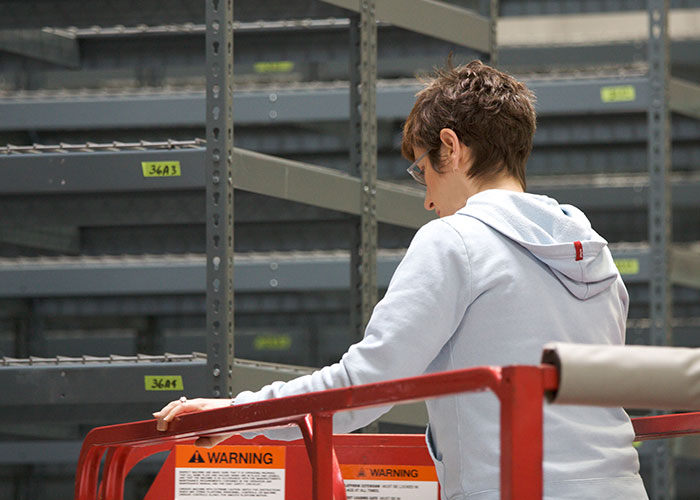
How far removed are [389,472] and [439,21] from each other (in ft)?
6.40

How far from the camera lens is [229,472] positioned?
196cm

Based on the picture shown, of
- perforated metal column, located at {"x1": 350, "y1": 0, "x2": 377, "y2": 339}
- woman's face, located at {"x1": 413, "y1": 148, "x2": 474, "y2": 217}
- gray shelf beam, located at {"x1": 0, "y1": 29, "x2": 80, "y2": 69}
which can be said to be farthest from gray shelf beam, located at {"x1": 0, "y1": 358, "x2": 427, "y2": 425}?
gray shelf beam, located at {"x1": 0, "y1": 29, "x2": 80, "y2": 69}

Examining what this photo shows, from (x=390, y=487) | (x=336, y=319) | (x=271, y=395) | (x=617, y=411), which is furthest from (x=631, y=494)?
(x=336, y=319)

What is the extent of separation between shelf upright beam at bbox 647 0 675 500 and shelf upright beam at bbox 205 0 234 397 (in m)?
1.96

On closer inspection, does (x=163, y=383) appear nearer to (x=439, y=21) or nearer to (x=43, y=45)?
(x=439, y=21)

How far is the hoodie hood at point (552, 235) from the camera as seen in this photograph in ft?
4.24

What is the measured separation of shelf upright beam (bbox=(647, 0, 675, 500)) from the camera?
A: 13.0 feet

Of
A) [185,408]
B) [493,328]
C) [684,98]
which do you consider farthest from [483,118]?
[684,98]

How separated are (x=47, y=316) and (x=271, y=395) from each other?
12.3ft

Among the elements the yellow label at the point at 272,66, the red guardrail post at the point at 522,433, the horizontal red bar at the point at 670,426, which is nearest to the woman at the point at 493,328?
the red guardrail post at the point at 522,433

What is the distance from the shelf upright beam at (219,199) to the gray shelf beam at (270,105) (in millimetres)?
1427

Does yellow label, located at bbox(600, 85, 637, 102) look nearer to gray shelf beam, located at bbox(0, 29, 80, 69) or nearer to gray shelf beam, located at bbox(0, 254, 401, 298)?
gray shelf beam, located at bbox(0, 254, 401, 298)

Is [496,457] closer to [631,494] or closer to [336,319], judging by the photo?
[631,494]

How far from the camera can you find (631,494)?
1.27 m
